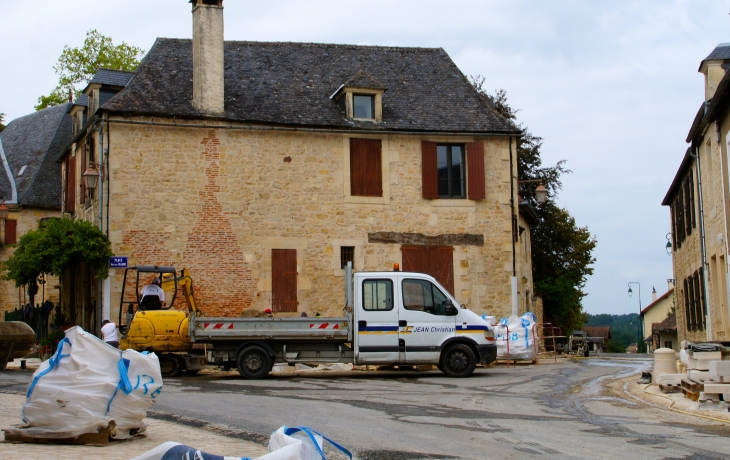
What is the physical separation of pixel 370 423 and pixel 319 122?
14.6 metres

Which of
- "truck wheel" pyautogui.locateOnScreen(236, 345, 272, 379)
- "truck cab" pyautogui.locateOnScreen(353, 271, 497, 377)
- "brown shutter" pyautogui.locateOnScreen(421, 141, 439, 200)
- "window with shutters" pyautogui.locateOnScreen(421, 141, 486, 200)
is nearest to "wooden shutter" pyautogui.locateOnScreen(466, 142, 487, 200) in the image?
"window with shutters" pyautogui.locateOnScreen(421, 141, 486, 200)

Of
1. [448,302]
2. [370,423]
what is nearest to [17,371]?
[448,302]

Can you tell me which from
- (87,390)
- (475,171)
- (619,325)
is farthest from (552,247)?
(619,325)

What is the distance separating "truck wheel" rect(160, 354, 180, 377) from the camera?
16.9 meters

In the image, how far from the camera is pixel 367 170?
23.6 metres

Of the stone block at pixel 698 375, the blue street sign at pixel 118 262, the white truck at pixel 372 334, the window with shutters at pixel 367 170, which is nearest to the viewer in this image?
the stone block at pixel 698 375

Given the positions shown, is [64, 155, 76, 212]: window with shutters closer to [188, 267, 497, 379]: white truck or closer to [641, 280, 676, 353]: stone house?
[188, 267, 497, 379]: white truck

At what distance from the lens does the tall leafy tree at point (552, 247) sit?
34438 millimetres

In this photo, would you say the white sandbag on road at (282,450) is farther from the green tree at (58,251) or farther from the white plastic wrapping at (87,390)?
the green tree at (58,251)

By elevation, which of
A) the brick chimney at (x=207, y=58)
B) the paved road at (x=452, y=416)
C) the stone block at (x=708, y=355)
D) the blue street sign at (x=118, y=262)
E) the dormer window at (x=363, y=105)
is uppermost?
the brick chimney at (x=207, y=58)

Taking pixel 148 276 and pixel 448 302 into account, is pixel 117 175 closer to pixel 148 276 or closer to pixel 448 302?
pixel 148 276

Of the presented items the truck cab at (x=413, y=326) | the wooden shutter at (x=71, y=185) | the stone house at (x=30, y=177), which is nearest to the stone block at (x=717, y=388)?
the truck cab at (x=413, y=326)

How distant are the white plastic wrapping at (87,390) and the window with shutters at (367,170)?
1571cm

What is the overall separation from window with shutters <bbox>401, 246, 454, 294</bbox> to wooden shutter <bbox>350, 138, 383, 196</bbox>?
1.94 meters
